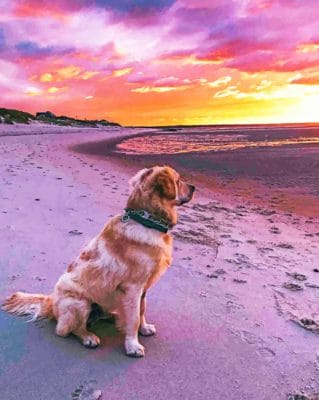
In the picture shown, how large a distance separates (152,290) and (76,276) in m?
1.32

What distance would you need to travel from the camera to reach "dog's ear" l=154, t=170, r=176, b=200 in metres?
3.82

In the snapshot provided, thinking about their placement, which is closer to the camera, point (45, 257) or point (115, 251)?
point (115, 251)

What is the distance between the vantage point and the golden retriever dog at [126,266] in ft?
11.9

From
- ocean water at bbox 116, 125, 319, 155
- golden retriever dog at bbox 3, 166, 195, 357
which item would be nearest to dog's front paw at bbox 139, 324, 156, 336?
golden retriever dog at bbox 3, 166, 195, 357

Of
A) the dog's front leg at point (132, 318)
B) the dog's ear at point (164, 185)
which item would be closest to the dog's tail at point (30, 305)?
the dog's front leg at point (132, 318)

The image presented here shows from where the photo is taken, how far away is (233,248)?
21.9 ft

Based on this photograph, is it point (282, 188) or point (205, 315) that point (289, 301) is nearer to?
point (205, 315)

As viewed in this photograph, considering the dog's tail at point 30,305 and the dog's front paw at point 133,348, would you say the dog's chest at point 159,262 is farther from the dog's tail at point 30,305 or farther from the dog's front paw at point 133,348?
the dog's tail at point 30,305

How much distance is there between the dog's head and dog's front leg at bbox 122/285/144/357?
708 mm

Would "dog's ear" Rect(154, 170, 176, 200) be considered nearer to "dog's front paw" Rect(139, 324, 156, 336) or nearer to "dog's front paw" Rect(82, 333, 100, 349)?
"dog's front paw" Rect(139, 324, 156, 336)

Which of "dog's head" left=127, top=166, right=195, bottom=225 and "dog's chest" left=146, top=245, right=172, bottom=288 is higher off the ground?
"dog's head" left=127, top=166, right=195, bottom=225

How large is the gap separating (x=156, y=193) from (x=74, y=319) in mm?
1328

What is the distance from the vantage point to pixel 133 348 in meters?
3.62

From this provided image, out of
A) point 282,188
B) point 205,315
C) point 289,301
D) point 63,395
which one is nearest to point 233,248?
point 289,301
